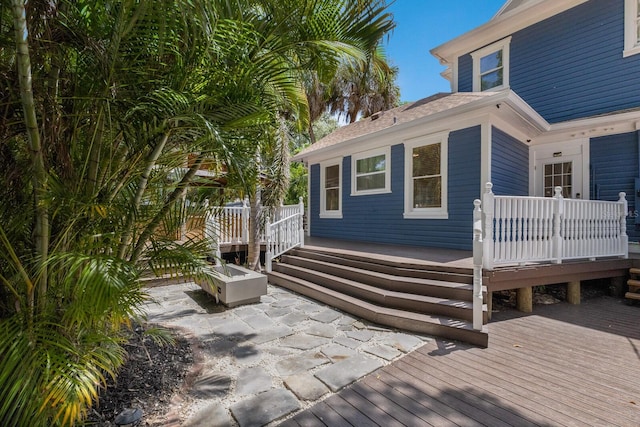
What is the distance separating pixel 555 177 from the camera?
705 cm

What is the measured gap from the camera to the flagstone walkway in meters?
2.30

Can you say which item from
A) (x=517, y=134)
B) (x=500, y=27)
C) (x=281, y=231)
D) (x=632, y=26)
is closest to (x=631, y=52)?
(x=632, y=26)

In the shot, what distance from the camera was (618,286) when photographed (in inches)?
216

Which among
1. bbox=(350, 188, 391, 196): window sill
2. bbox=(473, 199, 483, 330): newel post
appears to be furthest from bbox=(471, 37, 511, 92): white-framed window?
bbox=(473, 199, 483, 330): newel post

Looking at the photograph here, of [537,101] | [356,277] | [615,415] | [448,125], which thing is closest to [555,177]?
[537,101]

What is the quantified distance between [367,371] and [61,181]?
2897 millimetres

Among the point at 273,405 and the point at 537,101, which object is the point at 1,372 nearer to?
the point at 273,405

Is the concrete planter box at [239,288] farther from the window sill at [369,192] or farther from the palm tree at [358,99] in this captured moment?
the palm tree at [358,99]

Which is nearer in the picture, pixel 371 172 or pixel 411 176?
pixel 411 176

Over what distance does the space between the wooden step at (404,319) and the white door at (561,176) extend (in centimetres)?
548

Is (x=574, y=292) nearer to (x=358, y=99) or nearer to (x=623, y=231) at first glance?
(x=623, y=231)

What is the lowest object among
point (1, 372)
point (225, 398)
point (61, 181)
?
point (225, 398)

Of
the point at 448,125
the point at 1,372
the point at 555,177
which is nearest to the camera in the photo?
the point at 1,372

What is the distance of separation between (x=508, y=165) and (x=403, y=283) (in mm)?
4060
